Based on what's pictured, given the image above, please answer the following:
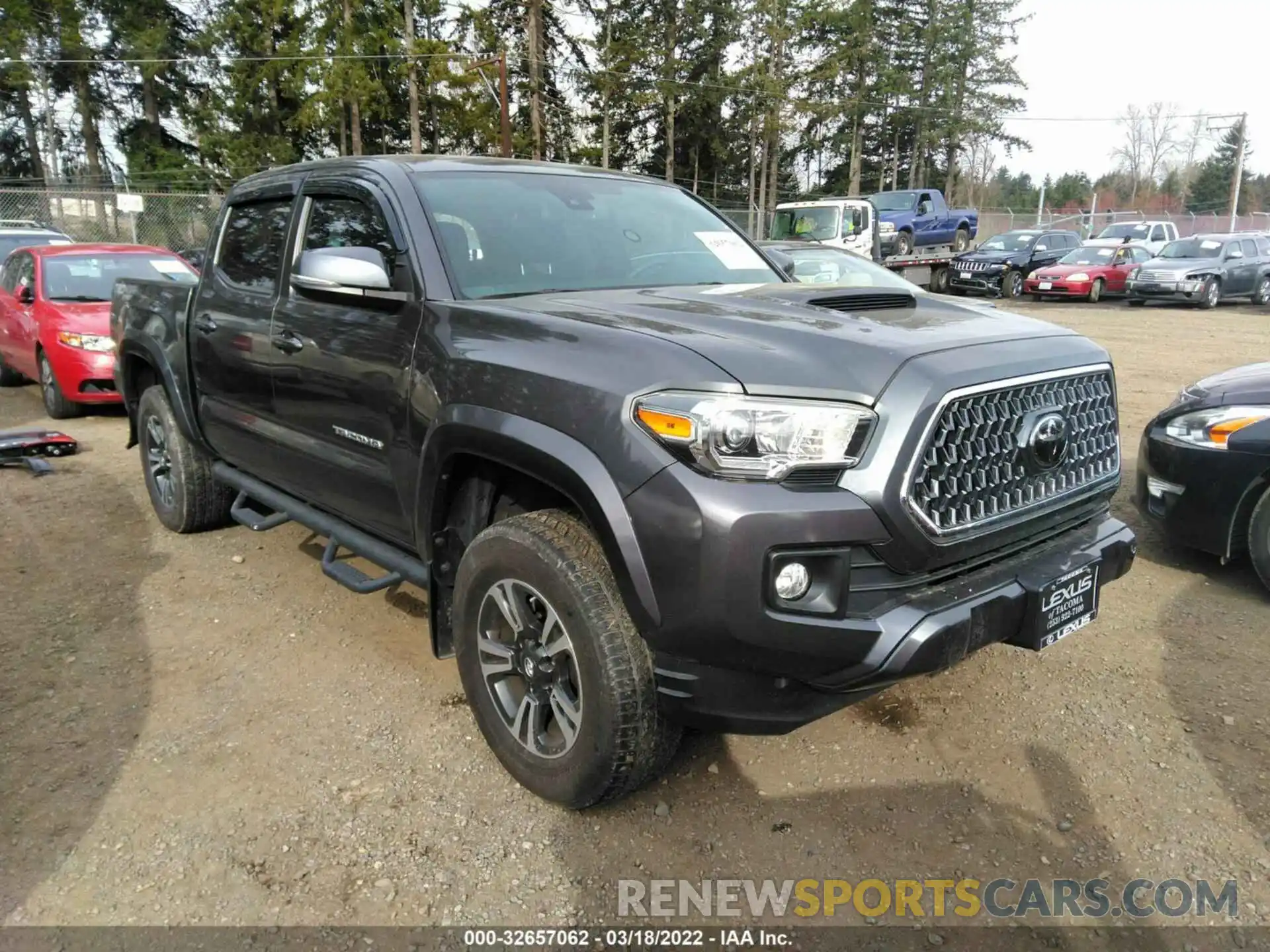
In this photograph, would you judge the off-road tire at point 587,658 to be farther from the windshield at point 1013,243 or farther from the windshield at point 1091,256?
the windshield at point 1091,256

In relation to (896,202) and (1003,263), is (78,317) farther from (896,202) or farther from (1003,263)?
(896,202)

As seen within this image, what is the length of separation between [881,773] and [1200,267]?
2162 centimetres

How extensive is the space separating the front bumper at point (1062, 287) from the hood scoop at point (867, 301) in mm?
21110

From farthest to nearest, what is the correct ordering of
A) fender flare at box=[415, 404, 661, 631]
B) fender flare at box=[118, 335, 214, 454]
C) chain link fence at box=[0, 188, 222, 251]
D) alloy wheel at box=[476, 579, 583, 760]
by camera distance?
chain link fence at box=[0, 188, 222, 251] → fender flare at box=[118, 335, 214, 454] → alloy wheel at box=[476, 579, 583, 760] → fender flare at box=[415, 404, 661, 631]

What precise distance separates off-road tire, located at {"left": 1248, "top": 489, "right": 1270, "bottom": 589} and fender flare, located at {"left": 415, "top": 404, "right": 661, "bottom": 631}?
3366mm

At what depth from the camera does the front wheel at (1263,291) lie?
2109 centimetres

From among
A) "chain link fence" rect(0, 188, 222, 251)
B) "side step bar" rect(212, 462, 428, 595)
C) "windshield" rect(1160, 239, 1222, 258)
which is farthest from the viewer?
"chain link fence" rect(0, 188, 222, 251)

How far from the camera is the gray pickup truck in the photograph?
2211mm

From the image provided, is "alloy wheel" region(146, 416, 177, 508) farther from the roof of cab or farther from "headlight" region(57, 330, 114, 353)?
"headlight" region(57, 330, 114, 353)

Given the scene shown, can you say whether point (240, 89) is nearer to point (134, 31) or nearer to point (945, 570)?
point (134, 31)

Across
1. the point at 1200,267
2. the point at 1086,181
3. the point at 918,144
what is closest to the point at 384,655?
the point at 1200,267

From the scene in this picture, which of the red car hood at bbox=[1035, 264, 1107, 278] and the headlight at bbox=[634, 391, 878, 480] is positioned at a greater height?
the headlight at bbox=[634, 391, 878, 480]

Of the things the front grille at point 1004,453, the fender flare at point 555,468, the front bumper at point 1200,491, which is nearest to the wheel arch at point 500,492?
the fender flare at point 555,468

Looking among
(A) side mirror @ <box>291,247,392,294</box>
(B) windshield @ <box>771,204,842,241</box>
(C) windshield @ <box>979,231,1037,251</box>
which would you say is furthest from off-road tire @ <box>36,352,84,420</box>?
(C) windshield @ <box>979,231,1037,251</box>
